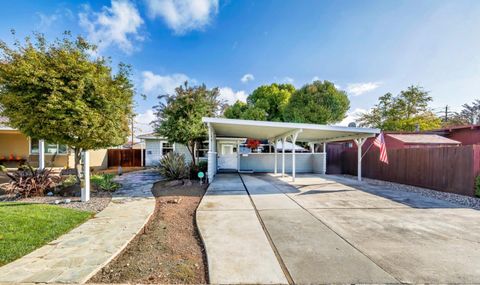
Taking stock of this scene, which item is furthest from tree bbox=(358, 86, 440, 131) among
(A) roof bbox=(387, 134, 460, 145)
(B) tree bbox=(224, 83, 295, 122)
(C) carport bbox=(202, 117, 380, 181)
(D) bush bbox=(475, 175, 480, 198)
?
(D) bush bbox=(475, 175, 480, 198)

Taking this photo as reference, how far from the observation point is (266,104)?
26.0 m

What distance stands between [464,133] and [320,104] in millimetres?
10394

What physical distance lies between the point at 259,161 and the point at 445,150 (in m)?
9.79

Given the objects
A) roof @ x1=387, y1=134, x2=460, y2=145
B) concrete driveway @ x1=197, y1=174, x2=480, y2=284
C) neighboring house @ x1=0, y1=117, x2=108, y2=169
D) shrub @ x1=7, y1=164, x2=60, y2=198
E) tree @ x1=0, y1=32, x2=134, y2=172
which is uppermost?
tree @ x1=0, y1=32, x2=134, y2=172

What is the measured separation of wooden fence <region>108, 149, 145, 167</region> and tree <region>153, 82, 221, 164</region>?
10.3 m

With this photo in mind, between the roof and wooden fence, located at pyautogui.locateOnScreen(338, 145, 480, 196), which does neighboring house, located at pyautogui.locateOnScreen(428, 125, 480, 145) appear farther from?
wooden fence, located at pyautogui.locateOnScreen(338, 145, 480, 196)

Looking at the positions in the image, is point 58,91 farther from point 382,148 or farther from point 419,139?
point 419,139

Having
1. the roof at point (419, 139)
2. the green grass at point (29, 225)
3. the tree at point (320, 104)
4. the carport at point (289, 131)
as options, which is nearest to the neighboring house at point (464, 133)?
the roof at point (419, 139)

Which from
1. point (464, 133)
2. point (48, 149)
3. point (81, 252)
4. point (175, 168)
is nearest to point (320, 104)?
point (464, 133)

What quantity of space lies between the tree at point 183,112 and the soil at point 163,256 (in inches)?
195

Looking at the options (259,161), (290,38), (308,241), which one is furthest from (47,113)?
(259,161)

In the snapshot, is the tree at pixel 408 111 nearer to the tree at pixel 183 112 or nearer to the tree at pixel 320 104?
the tree at pixel 320 104

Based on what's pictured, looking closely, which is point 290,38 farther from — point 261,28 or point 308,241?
point 308,241

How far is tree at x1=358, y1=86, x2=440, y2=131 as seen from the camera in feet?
72.2
